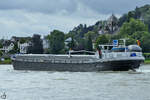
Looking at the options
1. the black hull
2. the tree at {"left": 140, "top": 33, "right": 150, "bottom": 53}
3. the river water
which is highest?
the tree at {"left": 140, "top": 33, "right": 150, "bottom": 53}

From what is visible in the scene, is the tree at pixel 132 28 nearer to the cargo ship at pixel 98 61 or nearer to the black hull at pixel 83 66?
the cargo ship at pixel 98 61

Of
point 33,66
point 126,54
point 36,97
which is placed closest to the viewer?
point 36,97

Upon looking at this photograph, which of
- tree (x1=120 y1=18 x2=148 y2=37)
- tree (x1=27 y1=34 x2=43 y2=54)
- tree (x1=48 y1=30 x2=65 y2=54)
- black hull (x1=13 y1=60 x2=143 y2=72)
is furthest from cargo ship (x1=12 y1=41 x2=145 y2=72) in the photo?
tree (x1=48 y1=30 x2=65 y2=54)

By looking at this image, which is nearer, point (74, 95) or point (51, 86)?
point (74, 95)

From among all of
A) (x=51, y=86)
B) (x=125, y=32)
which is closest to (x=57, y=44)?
(x=125, y=32)

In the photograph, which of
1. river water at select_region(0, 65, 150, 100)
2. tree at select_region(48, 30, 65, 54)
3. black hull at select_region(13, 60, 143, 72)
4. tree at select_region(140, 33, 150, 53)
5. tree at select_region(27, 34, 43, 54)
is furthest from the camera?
tree at select_region(48, 30, 65, 54)

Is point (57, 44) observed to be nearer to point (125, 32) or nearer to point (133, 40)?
point (125, 32)

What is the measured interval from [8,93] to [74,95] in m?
5.39

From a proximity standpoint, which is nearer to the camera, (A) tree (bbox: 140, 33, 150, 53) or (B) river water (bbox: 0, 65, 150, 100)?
(B) river water (bbox: 0, 65, 150, 100)

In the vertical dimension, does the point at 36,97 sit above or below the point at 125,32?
below

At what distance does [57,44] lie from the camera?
576 ft

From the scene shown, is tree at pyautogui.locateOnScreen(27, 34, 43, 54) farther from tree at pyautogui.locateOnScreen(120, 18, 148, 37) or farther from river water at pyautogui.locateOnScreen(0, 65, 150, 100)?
river water at pyautogui.locateOnScreen(0, 65, 150, 100)

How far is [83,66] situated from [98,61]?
296 cm

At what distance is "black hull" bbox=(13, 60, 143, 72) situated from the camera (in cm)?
6950
